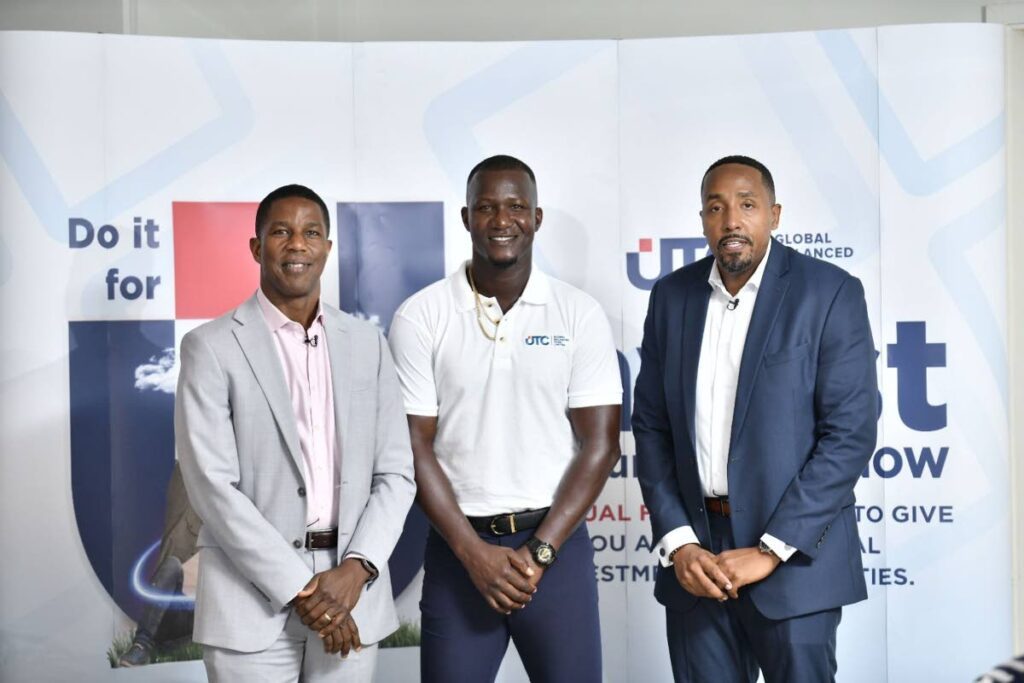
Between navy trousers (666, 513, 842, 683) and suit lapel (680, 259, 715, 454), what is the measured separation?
28 cm

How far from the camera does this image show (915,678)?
397cm

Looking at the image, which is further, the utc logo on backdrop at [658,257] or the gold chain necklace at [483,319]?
the utc logo on backdrop at [658,257]

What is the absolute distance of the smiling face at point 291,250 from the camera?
8.79ft

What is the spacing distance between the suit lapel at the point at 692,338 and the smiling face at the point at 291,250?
1008mm

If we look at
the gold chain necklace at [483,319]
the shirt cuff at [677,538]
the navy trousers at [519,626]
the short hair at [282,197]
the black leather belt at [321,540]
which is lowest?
the navy trousers at [519,626]

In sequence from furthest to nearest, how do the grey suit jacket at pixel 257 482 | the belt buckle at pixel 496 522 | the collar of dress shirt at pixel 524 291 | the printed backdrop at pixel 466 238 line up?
1. the printed backdrop at pixel 466 238
2. the collar of dress shirt at pixel 524 291
3. the belt buckle at pixel 496 522
4. the grey suit jacket at pixel 257 482

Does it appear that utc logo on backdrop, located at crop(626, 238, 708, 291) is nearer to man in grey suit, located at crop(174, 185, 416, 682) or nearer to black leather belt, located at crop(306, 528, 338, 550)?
man in grey suit, located at crop(174, 185, 416, 682)

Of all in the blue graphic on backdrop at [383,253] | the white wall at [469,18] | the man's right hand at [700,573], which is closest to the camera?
the man's right hand at [700,573]

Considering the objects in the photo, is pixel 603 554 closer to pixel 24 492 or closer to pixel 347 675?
pixel 347 675

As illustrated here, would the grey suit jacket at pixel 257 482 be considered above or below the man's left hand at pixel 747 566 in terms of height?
above

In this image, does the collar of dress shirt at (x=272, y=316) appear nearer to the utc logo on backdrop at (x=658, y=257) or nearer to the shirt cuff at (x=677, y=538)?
the shirt cuff at (x=677, y=538)

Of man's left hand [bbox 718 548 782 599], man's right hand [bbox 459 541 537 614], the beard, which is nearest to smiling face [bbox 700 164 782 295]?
the beard

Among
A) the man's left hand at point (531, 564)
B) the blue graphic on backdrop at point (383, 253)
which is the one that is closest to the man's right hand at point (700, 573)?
the man's left hand at point (531, 564)

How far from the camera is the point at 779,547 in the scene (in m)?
2.54
